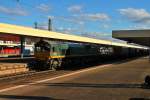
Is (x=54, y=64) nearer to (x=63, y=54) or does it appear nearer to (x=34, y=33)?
(x=63, y=54)

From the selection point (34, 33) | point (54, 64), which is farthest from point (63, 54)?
point (34, 33)

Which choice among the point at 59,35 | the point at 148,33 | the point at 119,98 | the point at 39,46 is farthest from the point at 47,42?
the point at 119,98

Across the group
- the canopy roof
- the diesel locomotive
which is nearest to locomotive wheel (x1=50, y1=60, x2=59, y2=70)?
the diesel locomotive

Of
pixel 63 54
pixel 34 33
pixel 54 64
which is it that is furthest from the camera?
pixel 63 54

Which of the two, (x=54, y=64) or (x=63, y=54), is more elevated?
(x=63, y=54)

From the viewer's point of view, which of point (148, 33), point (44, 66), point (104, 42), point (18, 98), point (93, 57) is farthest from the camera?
point (104, 42)

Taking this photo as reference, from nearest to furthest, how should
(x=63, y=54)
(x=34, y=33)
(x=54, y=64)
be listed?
(x=34, y=33) → (x=54, y=64) → (x=63, y=54)

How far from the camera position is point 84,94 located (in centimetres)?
1616

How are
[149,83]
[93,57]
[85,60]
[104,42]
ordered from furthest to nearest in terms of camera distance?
[104,42], [93,57], [85,60], [149,83]

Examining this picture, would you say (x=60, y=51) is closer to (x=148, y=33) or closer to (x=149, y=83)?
(x=148, y=33)

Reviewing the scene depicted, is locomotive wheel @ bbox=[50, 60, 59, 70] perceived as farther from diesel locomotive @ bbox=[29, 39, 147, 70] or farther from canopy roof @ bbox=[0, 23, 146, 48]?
canopy roof @ bbox=[0, 23, 146, 48]

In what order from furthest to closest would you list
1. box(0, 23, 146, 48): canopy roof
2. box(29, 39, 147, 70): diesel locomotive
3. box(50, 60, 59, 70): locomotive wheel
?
box(50, 60, 59, 70): locomotive wheel → box(29, 39, 147, 70): diesel locomotive → box(0, 23, 146, 48): canopy roof

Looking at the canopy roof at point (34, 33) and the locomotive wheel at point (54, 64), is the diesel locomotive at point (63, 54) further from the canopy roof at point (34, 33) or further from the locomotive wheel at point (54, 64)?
the canopy roof at point (34, 33)

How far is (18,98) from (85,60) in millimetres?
38439
